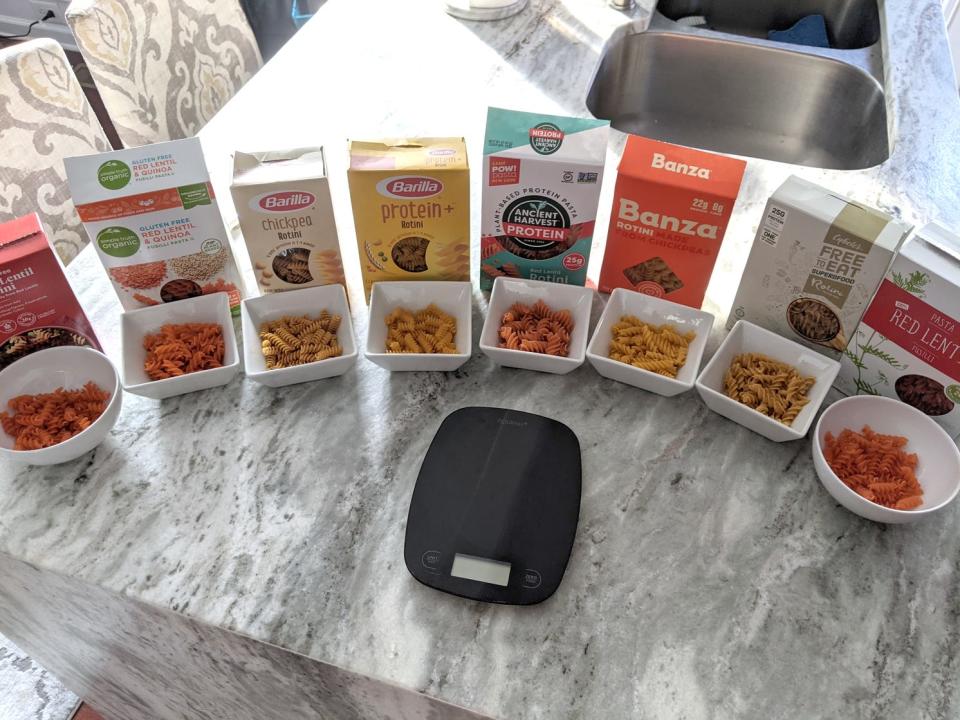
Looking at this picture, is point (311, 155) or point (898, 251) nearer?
point (898, 251)

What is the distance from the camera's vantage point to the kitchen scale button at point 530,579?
2.53 ft

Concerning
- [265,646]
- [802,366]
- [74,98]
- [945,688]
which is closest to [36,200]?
[74,98]

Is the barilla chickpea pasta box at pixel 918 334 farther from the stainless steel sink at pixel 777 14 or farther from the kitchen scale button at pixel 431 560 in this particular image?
the stainless steel sink at pixel 777 14

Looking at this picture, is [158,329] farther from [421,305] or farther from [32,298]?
[421,305]

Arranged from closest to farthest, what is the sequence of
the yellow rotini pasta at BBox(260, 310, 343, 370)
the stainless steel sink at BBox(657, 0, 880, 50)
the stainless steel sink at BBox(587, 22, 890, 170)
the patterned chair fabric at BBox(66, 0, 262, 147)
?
the yellow rotini pasta at BBox(260, 310, 343, 370) < the patterned chair fabric at BBox(66, 0, 262, 147) < the stainless steel sink at BBox(587, 22, 890, 170) < the stainless steel sink at BBox(657, 0, 880, 50)

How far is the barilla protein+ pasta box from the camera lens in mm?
850

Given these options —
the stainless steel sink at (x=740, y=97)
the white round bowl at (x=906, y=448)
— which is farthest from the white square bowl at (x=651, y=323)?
the stainless steel sink at (x=740, y=97)

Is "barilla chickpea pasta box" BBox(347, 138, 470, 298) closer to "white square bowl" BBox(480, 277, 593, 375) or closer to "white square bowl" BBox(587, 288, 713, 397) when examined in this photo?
"white square bowl" BBox(480, 277, 593, 375)

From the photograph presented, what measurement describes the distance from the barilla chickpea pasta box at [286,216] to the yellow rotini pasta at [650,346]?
0.39 metres

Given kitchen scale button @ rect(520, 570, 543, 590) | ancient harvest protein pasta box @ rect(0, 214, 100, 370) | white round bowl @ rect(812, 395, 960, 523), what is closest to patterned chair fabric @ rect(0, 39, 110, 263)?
ancient harvest protein pasta box @ rect(0, 214, 100, 370)

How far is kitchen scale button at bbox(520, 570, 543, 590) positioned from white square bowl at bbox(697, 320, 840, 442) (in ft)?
1.04

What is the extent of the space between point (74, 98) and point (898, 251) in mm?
1382

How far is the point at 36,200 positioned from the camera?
1353 millimetres

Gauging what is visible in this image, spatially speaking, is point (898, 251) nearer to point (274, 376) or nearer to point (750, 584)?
point (750, 584)
